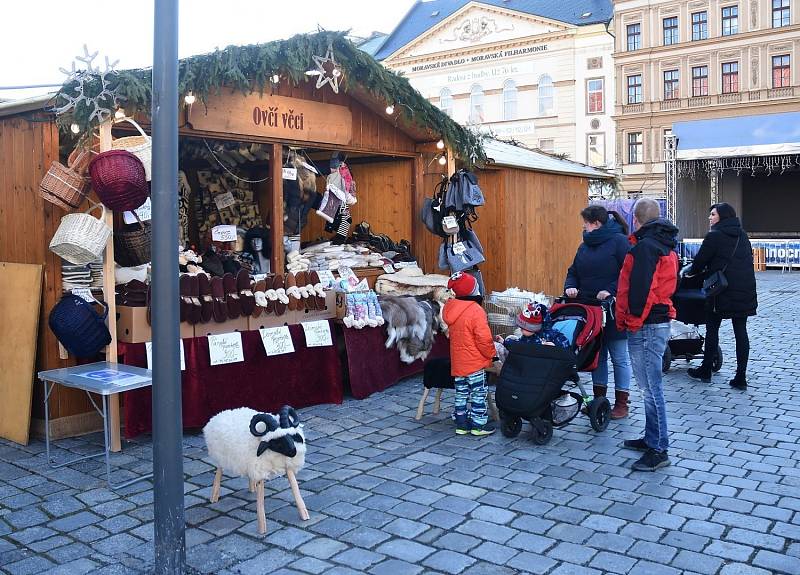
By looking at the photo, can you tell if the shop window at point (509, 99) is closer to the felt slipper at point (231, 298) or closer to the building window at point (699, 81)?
the building window at point (699, 81)

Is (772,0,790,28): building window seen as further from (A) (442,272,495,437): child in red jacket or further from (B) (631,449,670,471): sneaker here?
(B) (631,449,670,471): sneaker

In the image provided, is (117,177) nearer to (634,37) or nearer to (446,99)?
(634,37)

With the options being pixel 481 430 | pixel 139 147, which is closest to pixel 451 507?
pixel 481 430

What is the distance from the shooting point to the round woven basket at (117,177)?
17.3 feet

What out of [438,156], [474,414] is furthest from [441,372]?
[438,156]

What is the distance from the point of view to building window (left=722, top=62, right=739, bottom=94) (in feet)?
117

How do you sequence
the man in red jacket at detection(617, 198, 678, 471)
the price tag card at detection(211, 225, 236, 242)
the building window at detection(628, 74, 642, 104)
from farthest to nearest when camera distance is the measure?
the building window at detection(628, 74, 642, 104) → the price tag card at detection(211, 225, 236, 242) → the man in red jacket at detection(617, 198, 678, 471)

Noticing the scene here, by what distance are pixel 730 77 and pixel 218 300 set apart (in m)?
35.5

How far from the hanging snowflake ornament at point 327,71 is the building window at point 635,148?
3318 cm

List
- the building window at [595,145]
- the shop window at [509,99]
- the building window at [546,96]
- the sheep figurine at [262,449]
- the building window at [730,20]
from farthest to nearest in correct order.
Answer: the shop window at [509,99] < the building window at [546,96] < the building window at [595,145] < the building window at [730,20] < the sheep figurine at [262,449]

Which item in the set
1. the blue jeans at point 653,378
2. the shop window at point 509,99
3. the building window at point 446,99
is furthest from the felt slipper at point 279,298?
the building window at point 446,99

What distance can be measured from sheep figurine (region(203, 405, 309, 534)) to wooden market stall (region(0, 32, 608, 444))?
2051 mm

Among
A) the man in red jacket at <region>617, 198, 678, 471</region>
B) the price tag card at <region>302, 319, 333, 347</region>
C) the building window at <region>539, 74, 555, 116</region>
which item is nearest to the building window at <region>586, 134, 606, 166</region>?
the building window at <region>539, 74, 555, 116</region>

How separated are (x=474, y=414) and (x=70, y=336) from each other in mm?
2975
